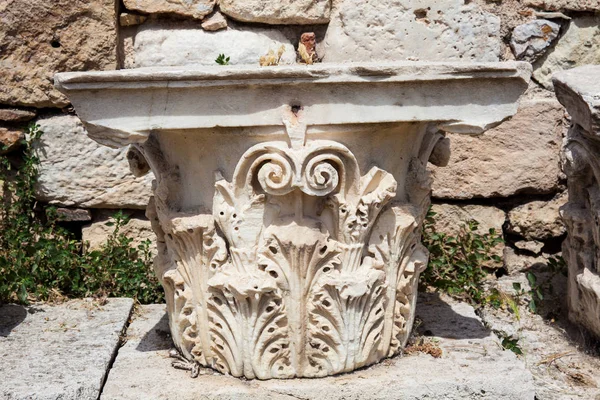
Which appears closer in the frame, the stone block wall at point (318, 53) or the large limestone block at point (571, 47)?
the stone block wall at point (318, 53)

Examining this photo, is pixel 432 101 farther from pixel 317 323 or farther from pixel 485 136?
pixel 485 136

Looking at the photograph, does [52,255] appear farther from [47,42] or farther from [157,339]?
[47,42]

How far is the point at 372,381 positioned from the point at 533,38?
6.66ft

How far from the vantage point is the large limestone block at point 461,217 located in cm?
437

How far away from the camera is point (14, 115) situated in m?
4.21

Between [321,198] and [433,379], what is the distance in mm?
731

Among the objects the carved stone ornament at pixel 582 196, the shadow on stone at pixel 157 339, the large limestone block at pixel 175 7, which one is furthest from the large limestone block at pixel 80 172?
the carved stone ornament at pixel 582 196

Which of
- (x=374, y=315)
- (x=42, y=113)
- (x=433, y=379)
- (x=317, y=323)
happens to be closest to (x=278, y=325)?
(x=317, y=323)

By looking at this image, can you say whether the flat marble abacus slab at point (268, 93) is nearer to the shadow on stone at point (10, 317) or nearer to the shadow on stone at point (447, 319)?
the shadow on stone at point (447, 319)

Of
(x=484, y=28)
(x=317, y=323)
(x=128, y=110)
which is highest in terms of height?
(x=484, y=28)

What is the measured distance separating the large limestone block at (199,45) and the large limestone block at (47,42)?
0.19 m

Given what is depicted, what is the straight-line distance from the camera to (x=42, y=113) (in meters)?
4.28

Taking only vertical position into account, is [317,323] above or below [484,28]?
below

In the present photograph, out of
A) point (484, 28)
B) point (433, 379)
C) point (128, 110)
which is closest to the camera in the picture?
point (128, 110)
